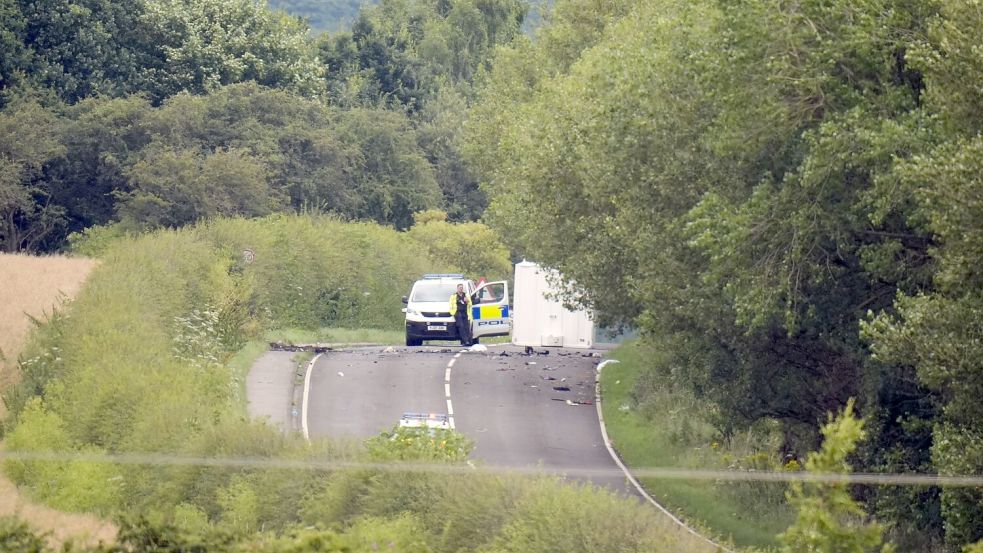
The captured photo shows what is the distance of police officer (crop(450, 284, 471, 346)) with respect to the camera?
35438 mm

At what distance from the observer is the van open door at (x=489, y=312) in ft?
125

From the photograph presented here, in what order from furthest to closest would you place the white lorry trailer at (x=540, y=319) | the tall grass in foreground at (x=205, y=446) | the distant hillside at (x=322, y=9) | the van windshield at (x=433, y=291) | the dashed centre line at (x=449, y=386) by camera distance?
the distant hillside at (x=322, y=9) < the white lorry trailer at (x=540, y=319) < the van windshield at (x=433, y=291) < the dashed centre line at (x=449, y=386) < the tall grass in foreground at (x=205, y=446)

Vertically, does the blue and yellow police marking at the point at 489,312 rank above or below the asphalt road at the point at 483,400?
above

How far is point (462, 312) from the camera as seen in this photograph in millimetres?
36375

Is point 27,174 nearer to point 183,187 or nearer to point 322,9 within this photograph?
point 183,187

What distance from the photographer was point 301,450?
1655 centimetres

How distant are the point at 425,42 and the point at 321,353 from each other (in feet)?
173

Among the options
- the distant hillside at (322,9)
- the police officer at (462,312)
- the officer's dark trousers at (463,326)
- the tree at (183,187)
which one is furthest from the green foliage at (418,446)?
the distant hillside at (322,9)

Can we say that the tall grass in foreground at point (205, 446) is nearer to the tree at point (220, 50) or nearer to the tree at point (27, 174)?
the tree at point (27, 174)

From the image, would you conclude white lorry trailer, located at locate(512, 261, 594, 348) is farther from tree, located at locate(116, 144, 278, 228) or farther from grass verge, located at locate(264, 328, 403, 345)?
tree, located at locate(116, 144, 278, 228)

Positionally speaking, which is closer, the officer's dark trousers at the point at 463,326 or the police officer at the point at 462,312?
the police officer at the point at 462,312

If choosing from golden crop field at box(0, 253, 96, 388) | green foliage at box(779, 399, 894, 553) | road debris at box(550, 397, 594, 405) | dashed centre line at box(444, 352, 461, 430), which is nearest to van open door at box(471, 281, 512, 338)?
A: dashed centre line at box(444, 352, 461, 430)

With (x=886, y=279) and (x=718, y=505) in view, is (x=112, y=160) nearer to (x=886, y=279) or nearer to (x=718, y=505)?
(x=718, y=505)

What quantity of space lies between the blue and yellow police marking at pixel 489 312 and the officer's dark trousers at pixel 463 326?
0.77 m
